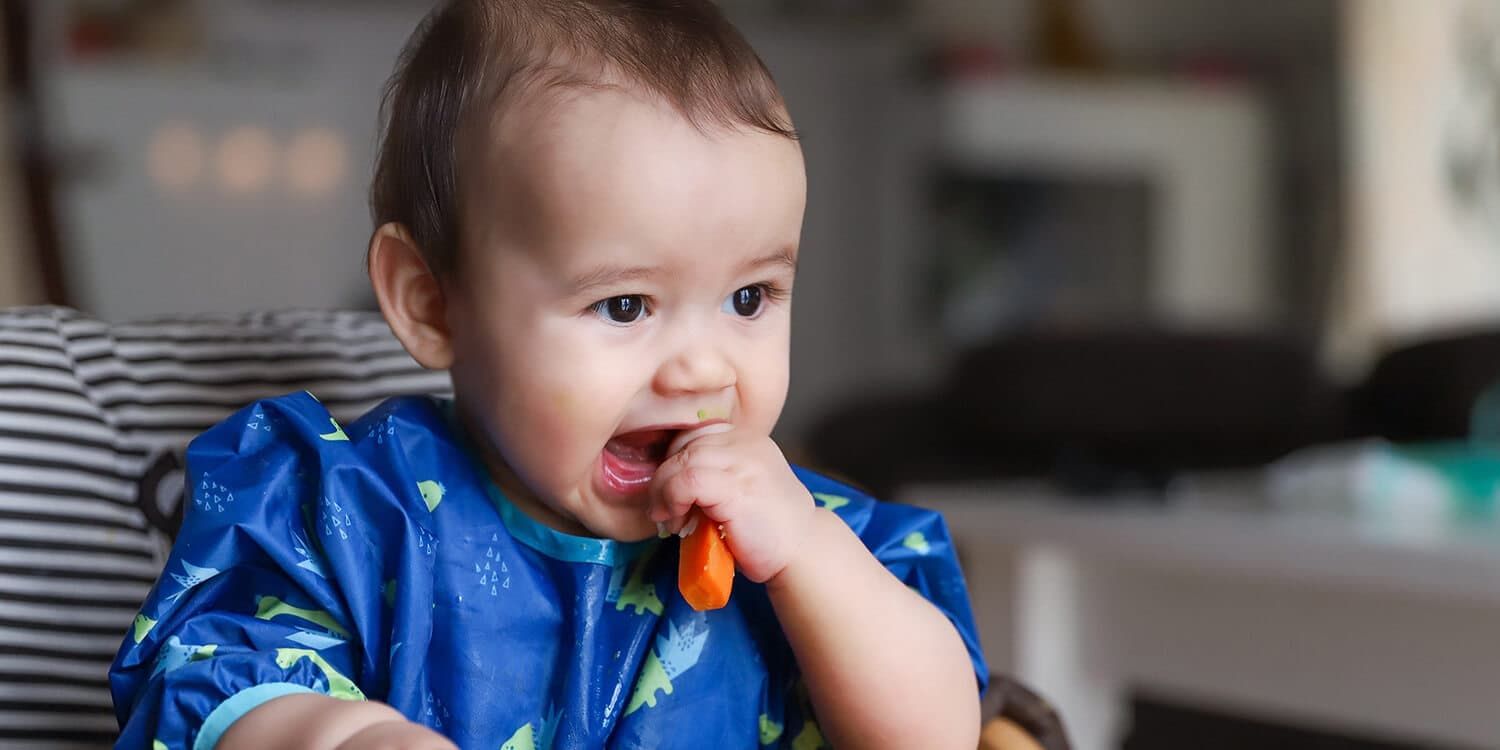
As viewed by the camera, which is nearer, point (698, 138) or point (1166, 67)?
point (698, 138)

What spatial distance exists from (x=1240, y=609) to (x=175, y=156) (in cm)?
390

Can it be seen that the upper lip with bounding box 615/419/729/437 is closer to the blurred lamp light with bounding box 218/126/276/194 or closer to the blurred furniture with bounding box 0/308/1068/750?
the blurred furniture with bounding box 0/308/1068/750

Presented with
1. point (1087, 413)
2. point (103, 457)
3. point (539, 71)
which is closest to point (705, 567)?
point (539, 71)

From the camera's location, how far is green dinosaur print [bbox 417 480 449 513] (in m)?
0.78

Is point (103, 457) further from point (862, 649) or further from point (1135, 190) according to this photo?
point (1135, 190)

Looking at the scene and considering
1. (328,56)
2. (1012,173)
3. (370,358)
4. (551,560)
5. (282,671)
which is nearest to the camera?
(282,671)

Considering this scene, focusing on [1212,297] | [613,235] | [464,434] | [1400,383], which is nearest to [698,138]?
[613,235]

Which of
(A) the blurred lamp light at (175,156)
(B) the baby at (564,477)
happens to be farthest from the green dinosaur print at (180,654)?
(A) the blurred lamp light at (175,156)

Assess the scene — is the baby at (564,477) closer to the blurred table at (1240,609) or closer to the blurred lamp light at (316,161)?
the blurred table at (1240,609)

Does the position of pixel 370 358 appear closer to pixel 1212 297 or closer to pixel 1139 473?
pixel 1139 473

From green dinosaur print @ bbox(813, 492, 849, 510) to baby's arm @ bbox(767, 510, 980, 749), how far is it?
2.8 inches

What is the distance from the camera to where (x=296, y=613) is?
73 cm

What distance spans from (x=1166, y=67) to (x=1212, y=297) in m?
0.90

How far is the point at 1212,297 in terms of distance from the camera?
18.5ft
